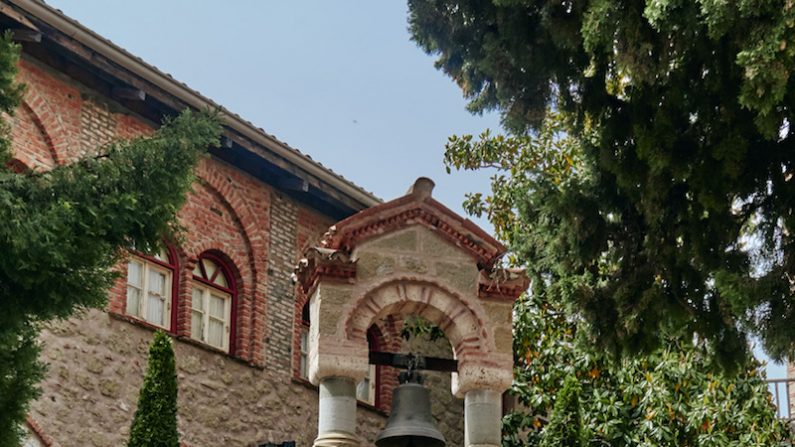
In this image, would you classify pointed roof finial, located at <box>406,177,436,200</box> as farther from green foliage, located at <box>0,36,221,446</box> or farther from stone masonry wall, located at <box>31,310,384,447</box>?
stone masonry wall, located at <box>31,310,384,447</box>

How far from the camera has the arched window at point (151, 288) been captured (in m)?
19.3

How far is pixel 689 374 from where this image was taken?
19438 millimetres

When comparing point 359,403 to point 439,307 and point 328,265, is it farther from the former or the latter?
point 328,265

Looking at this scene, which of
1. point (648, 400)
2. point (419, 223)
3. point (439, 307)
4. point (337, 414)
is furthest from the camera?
point (648, 400)

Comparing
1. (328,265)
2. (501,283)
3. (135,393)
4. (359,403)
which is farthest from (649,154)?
(359,403)

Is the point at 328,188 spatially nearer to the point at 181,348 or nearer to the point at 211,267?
the point at 211,267

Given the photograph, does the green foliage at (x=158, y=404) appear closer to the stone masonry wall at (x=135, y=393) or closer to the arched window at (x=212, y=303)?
the stone masonry wall at (x=135, y=393)

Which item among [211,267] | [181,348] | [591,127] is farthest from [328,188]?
[591,127]

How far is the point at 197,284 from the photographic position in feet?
66.7

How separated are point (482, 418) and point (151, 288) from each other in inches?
317

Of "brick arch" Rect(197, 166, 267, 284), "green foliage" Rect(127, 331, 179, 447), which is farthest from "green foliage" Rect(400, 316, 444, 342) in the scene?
"green foliage" Rect(127, 331, 179, 447)

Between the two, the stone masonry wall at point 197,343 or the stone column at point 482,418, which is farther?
the stone masonry wall at point 197,343

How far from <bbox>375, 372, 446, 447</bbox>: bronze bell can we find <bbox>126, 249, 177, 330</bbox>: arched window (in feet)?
23.2

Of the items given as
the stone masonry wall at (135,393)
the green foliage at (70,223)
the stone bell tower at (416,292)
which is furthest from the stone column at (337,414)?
the stone masonry wall at (135,393)
